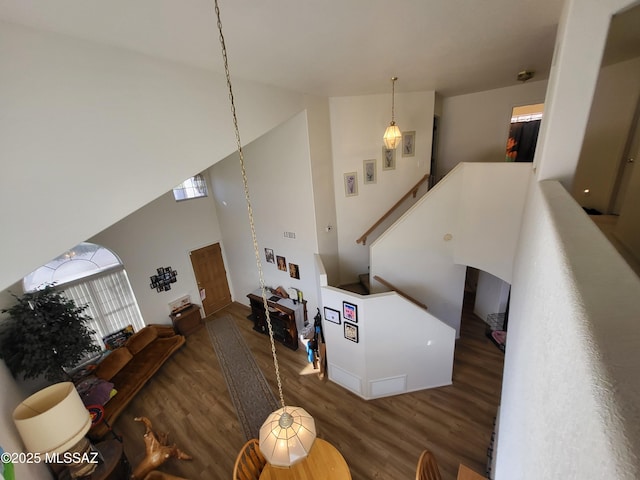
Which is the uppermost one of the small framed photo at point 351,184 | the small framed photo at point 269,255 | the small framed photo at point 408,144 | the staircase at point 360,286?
the small framed photo at point 408,144

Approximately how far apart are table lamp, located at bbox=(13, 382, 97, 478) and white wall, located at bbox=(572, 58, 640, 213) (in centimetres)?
721

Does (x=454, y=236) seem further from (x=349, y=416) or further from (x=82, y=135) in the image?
(x=82, y=135)

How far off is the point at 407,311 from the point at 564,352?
3497 millimetres

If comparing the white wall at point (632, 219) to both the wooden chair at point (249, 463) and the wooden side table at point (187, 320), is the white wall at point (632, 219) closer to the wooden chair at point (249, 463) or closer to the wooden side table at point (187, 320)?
the wooden chair at point (249, 463)

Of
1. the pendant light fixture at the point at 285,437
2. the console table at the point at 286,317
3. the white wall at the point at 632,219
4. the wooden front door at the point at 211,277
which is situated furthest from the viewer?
the wooden front door at the point at 211,277

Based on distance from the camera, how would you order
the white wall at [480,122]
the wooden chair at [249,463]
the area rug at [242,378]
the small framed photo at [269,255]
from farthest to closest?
the small framed photo at [269,255], the white wall at [480,122], the area rug at [242,378], the wooden chair at [249,463]

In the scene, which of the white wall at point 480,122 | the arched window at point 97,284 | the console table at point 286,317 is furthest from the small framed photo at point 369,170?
the arched window at point 97,284

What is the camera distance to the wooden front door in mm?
6902

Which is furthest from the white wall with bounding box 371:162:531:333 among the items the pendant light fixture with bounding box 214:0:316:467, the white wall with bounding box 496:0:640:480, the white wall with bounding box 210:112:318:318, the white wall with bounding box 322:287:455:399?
the pendant light fixture with bounding box 214:0:316:467

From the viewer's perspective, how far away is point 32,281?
4.37m

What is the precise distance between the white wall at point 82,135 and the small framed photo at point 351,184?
3.14 meters

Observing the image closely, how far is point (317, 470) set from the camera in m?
2.71

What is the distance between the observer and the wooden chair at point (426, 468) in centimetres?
214

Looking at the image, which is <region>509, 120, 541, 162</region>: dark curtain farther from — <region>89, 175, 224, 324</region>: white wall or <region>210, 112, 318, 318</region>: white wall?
<region>89, 175, 224, 324</region>: white wall
